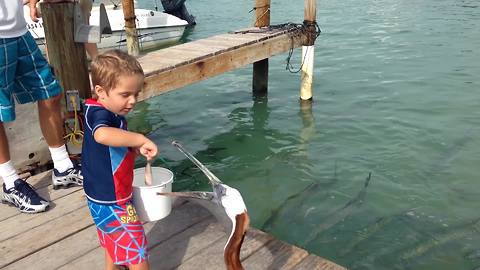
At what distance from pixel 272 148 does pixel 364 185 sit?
1879mm

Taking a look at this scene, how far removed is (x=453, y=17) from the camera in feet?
62.6

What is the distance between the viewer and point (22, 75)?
12.7 feet

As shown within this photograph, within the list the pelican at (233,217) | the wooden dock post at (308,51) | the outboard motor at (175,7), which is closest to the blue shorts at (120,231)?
the pelican at (233,217)

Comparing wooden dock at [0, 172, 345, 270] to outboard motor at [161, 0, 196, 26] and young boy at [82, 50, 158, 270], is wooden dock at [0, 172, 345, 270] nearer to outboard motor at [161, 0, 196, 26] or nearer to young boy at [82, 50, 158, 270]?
young boy at [82, 50, 158, 270]

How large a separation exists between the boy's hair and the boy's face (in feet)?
0.07

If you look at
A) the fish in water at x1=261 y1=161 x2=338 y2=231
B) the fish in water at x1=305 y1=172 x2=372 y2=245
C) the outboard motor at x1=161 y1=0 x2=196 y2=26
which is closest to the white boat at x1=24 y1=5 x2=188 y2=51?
the outboard motor at x1=161 y1=0 x2=196 y2=26

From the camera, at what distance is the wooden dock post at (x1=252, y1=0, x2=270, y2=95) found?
31.3ft

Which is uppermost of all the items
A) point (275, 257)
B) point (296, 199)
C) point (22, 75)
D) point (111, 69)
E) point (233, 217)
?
point (111, 69)

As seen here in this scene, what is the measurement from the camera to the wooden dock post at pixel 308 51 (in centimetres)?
915

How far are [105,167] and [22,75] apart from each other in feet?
5.77

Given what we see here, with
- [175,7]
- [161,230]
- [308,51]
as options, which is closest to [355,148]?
[308,51]

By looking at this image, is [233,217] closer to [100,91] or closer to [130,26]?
[100,91]

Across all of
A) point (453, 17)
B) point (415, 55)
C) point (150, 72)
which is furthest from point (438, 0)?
point (150, 72)

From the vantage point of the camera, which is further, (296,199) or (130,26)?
(130,26)
